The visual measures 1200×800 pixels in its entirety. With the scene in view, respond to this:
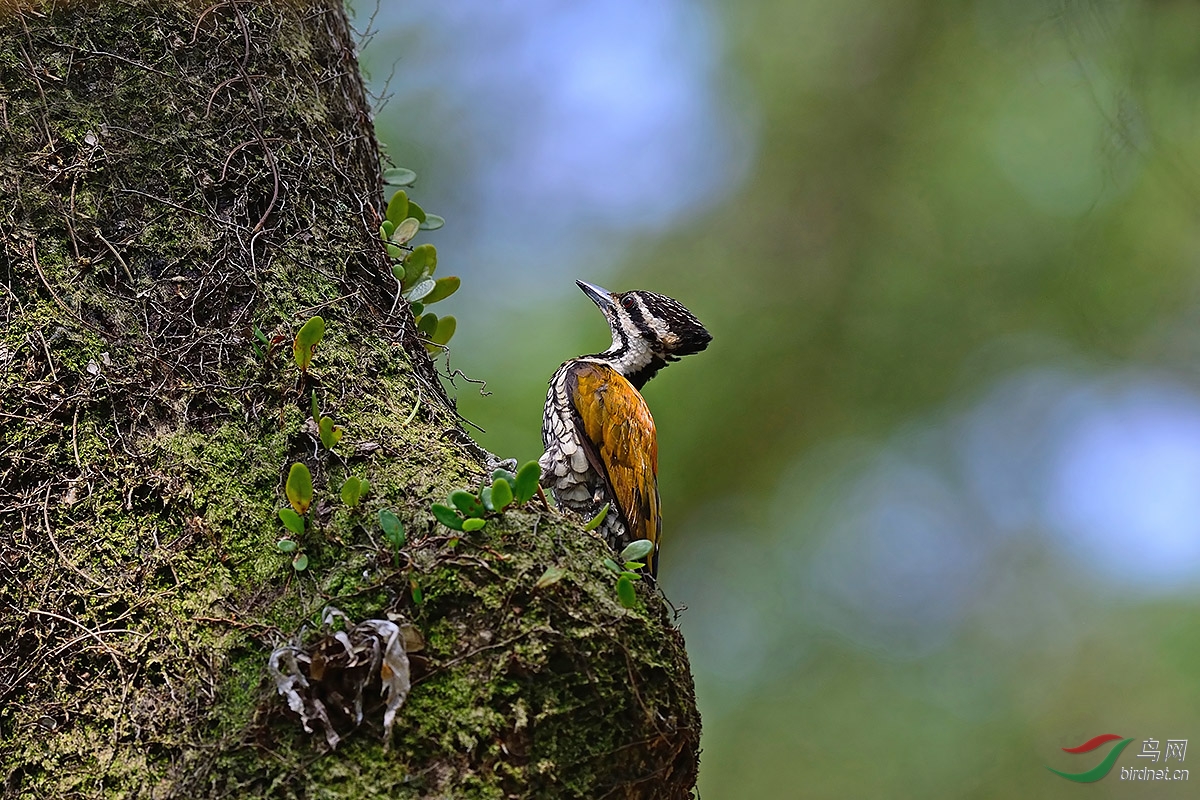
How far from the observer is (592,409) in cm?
404

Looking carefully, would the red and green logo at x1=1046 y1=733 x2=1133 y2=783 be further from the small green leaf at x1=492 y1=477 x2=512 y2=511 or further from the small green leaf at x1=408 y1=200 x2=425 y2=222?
the small green leaf at x1=492 y1=477 x2=512 y2=511

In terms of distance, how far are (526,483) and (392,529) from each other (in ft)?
1.01

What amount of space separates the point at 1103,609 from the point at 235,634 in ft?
21.5

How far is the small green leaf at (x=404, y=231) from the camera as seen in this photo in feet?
10.3

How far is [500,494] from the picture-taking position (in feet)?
6.45

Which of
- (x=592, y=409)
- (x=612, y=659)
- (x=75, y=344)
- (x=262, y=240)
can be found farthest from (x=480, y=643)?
(x=592, y=409)

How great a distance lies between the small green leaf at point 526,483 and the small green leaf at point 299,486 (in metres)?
0.47

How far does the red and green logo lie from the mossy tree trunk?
18.3ft

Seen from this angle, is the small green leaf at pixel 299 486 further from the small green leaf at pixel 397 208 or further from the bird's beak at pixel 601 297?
the bird's beak at pixel 601 297

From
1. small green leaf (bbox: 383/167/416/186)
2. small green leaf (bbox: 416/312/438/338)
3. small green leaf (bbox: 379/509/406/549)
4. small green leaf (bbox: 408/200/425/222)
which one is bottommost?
small green leaf (bbox: 379/509/406/549)

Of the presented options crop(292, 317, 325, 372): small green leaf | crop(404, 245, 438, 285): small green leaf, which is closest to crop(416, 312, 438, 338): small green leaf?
crop(404, 245, 438, 285): small green leaf

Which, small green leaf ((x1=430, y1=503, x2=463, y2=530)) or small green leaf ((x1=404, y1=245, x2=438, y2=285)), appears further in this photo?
small green leaf ((x1=404, y1=245, x2=438, y2=285))

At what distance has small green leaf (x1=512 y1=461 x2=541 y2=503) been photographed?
1987 mm

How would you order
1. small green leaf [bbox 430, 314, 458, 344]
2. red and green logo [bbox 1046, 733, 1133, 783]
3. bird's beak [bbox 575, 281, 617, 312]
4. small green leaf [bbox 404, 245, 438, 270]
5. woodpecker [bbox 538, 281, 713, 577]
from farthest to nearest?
red and green logo [bbox 1046, 733, 1133, 783]
bird's beak [bbox 575, 281, 617, 312]
woodpecker [bbox 538, 281, 713, 577]
small green leaf [bbox 430, 314, 458, 344]
small green leaf [bbox 404, 245, 438, 270]
